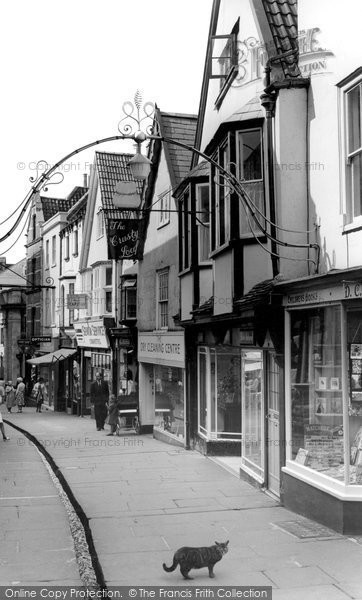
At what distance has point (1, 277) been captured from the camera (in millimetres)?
57938

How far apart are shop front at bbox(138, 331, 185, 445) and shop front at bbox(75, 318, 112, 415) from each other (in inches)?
197

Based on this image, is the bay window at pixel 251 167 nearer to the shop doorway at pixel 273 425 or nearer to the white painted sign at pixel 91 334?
the shop doorway at pixel 273 425

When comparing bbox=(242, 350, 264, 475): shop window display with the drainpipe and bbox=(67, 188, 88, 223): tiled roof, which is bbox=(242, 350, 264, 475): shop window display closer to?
the drainpipe

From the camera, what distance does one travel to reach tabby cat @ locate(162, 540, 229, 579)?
7047 mm

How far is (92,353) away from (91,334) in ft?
4.83

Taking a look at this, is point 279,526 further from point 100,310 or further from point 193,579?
point 100,310

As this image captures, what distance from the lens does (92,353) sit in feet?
105

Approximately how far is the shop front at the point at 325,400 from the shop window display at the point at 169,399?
330 inches

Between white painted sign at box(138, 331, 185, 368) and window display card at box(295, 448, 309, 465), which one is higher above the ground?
white painted sign at box(138, 331, 185, 368)

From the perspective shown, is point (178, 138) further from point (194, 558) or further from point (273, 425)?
point (194, 558)

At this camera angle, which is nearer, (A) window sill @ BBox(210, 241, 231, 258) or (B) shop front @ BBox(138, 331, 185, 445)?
(A) window sill @ BBox(210, 241, 231, 258)

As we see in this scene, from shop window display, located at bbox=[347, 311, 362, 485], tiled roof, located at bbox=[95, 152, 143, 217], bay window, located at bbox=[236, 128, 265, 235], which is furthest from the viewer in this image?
tiled roof, located at bbox=[95, 152, 143, 217]

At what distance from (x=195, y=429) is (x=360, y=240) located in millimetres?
9598

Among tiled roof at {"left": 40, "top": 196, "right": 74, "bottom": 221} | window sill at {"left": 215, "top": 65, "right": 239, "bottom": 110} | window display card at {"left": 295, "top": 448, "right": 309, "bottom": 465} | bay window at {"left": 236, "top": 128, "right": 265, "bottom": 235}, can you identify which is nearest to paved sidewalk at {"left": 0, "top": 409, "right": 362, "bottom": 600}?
window display card at {"left": 295, "top": 448, "right": 309, "bottom": 465}
